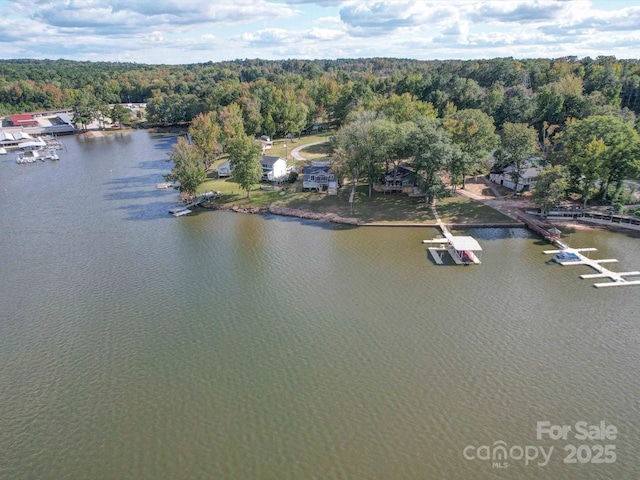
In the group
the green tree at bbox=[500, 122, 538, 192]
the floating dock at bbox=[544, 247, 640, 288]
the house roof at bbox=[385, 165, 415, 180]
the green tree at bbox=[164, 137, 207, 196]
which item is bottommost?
the floating dock at bbox=[544, 247, 640, 288]

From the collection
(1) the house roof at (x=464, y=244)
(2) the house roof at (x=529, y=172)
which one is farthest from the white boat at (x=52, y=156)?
(2) the house roof at (x=529, y=172)

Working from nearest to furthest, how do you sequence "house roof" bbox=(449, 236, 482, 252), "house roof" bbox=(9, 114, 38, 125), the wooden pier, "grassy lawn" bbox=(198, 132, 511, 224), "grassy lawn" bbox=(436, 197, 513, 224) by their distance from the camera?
"house roof" bbox=(449, 236, 482, 252), "grassy lawn" bbox=(436, 197, 513, 224), "grassy lawn" bbox=(198, 132, 511, 224), the wooden pier, "house roof" bbox=(9, 114, 38, 125)

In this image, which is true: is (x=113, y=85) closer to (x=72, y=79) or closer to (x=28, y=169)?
(x=72, y=79)

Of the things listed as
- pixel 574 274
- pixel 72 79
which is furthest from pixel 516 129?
pixel 72 79

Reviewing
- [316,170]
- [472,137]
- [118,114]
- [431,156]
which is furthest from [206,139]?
[118,114]

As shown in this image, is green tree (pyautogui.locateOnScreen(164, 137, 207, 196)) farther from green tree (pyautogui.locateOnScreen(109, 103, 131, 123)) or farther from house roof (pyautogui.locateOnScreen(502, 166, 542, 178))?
green tree (pyautogui.locateOnScreen(109, 103, 131, 123))

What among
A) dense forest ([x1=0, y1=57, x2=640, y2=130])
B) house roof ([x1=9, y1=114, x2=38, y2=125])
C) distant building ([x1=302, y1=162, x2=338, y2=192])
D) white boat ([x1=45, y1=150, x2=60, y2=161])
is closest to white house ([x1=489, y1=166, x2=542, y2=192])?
dense forest ([x1=0, y1=57, x2=640, y2=130])

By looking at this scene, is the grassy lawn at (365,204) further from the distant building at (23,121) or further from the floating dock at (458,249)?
the distant building at (23,121)
